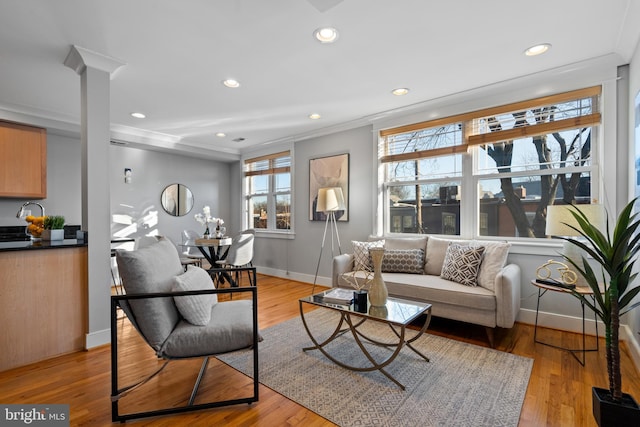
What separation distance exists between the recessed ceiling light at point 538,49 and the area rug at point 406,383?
2.49 meters

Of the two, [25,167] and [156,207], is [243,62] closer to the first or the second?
[25,167]

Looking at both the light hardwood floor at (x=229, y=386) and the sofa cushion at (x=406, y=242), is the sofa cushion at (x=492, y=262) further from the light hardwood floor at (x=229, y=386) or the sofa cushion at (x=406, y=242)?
the sofa cushion at (x=406, y=242)

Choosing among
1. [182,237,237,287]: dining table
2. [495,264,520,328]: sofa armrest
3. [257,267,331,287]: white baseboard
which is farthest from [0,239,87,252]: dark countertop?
[495,264,520,328]: sofa armrest

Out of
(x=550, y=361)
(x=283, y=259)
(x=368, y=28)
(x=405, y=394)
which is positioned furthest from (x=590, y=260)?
(x=283, y=259)

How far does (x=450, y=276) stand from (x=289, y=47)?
2.57 meters

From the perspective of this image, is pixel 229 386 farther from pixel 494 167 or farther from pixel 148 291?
pixel 494 167

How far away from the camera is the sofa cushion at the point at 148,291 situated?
1.70 metres

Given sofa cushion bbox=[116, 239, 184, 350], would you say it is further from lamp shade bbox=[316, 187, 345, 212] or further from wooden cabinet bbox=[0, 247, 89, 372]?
lamp shade bbox=[316, 187, 345, 212]

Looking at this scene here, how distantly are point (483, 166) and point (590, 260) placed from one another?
1.34 meters

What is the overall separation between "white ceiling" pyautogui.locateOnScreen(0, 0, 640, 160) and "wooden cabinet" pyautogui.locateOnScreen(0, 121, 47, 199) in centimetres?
25

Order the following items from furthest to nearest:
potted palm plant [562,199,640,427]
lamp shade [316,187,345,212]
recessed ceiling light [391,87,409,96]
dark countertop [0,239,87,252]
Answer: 1. lamp shade [316,187,345,212]
2. recessed ceiling light [391,87,409,96]
3. dark countertop [0,239,87,252]
4. potted palm plant [562,199,640,427]

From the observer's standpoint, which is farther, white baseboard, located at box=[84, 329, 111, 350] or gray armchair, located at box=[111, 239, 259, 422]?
white baseboard, located at box=[84, 329, 111, 350]

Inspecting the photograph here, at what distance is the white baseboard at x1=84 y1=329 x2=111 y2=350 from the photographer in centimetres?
258

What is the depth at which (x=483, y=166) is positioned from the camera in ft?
11.4
